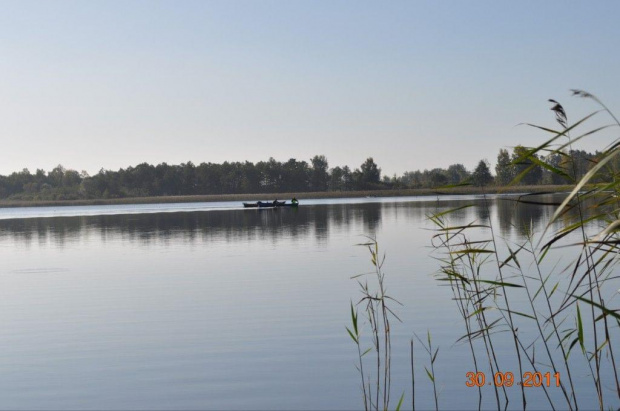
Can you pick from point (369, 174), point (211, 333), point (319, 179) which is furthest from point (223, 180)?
point (211, 333)

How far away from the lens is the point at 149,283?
19.5 m

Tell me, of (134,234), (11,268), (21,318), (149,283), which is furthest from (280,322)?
(134,234)

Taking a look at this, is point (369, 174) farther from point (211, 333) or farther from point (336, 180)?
point (211, 333)

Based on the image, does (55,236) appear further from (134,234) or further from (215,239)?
(215,239)

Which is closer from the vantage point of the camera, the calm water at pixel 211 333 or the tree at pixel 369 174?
the calm water at pixel 211 333

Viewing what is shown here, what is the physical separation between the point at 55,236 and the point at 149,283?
78.9 feet
